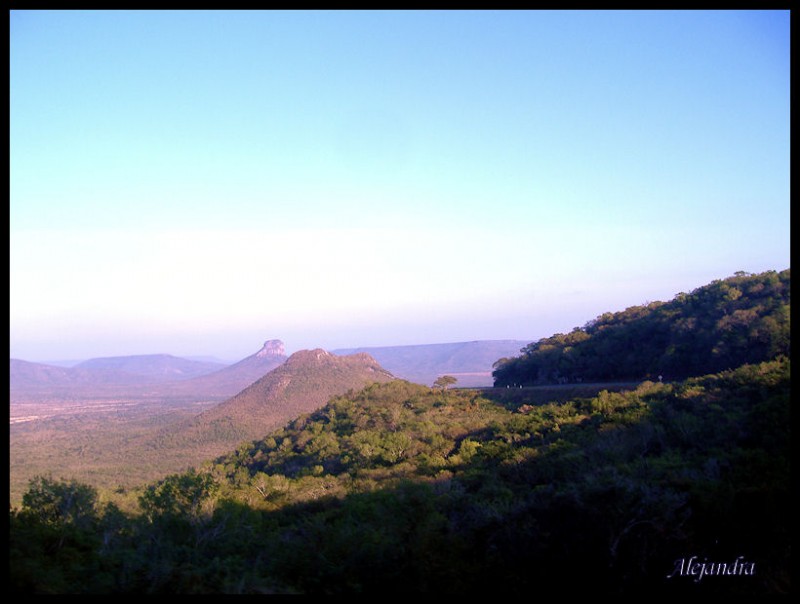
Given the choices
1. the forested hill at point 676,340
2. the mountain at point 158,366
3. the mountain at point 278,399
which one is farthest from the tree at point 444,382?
the mountain at point 158,366

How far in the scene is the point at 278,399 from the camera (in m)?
52.6

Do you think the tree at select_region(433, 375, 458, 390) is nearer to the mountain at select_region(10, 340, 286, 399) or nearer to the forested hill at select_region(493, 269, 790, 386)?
the forested hill at select_region(493, 269, 790, 386)

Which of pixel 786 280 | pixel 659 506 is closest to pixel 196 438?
pixel 786 280

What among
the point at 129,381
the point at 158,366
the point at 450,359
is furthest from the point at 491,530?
the point at 158,366

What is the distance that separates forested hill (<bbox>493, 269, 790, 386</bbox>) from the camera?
23.7m

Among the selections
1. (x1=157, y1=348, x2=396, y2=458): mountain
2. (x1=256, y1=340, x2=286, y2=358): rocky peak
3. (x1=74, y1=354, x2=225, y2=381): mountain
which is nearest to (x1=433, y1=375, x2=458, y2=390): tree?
(x1=157, y1=348, x2=396, y2=458): mountain

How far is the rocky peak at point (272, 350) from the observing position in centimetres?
9906

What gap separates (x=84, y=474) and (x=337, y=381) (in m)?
25.7

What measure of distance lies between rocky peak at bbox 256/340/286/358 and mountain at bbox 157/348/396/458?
131 ft

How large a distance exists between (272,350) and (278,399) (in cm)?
4867

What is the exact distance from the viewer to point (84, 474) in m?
32.2

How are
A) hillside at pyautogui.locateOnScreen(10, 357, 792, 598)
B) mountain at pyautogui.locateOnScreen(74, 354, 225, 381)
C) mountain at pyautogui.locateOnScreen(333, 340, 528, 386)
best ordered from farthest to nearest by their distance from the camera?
mountain at pyautogui.locateOnScreen(74, 354, 225, 381), mountain at pyautogui.locateOnScreen(333, 340, 528, 386), hillside at pyautogui.locateOnScreen(10, 357, 792, 598)

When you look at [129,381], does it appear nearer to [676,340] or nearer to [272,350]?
[272,350]

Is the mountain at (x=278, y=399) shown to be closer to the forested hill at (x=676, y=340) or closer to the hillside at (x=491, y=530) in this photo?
the forested hill at (x=676, y=340)
